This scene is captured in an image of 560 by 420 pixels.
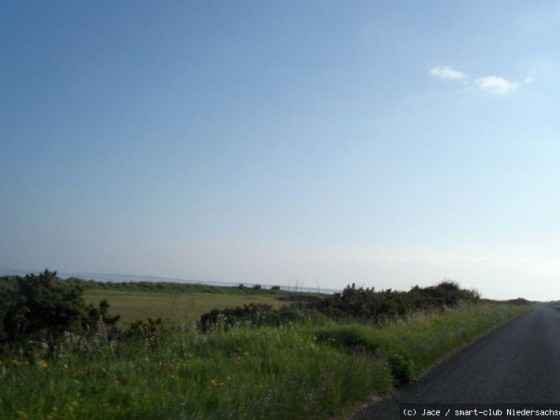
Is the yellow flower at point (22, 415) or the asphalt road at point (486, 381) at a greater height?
the yellow flower at point (22, 415)

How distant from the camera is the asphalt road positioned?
8.85m

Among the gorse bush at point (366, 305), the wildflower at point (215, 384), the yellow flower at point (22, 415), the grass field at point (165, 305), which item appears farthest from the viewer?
the gorse bush at point (366, 305)

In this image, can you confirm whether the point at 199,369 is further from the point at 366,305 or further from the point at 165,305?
the point at 165,305

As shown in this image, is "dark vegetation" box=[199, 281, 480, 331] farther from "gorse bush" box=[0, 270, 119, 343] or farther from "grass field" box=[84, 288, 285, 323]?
"gorse bush" box=[0, 270, 119, 343]

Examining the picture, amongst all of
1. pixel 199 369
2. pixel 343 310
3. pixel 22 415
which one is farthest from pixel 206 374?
pixel 343 310

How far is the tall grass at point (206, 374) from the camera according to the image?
621cm

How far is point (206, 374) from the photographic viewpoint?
8.08 metres

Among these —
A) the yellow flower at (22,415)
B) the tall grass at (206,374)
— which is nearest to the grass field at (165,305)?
the tall grass at (206,374)

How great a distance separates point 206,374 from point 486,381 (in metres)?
5.46

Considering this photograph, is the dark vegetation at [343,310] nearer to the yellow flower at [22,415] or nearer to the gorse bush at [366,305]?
the gorse bush at [366,305]

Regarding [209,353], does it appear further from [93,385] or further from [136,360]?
[93,385]

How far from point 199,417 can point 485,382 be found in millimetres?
6464

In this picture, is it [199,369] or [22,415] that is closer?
[22,415]

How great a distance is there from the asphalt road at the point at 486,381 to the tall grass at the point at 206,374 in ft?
1.49
